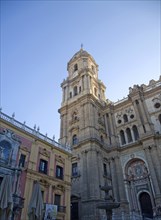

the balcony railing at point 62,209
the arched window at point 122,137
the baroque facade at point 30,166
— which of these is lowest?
the balcony railing at point 62,209

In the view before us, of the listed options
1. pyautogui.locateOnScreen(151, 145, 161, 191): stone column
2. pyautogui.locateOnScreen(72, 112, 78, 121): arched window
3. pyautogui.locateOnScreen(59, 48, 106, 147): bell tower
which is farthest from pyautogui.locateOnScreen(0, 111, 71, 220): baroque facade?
pyautogui.locateOnScreen(72, 112, 78, 121): arched window

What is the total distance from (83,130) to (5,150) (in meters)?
15.0

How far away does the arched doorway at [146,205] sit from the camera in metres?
24.0

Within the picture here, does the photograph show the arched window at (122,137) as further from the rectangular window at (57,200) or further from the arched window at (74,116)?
the rectangular window at (57,200)

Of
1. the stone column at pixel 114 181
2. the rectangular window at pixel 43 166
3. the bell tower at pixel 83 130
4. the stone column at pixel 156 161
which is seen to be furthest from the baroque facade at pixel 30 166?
the stone column at pixel 156 161

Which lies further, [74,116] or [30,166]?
[74,116]

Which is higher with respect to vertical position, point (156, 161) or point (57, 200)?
point (156, 161)

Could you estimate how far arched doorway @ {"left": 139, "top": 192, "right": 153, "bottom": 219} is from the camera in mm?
24050

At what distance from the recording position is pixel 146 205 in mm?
25281

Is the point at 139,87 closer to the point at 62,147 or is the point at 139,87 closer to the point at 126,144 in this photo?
the point at 126,144

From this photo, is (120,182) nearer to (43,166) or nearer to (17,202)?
(43,166)

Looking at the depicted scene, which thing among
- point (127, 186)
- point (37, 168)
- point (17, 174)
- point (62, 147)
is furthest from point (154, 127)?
point (17, 174)

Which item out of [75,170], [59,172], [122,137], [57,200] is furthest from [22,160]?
[122,137]

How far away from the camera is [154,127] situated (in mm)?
29500
